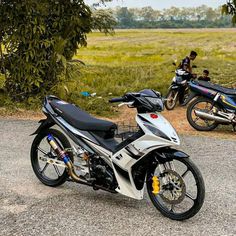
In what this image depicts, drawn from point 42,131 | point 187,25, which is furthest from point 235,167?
point 187,25

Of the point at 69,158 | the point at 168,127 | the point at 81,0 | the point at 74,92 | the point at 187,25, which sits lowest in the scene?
the point at 187,25

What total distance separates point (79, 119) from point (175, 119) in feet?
18.1

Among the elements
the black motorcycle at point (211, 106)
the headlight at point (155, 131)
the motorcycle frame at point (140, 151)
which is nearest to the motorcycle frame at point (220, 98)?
the black motorcycle at point (211, 106)

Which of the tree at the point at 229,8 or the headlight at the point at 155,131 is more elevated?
the tree at the point at 229,8

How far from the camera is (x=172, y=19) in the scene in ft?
393

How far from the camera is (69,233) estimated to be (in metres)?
4.08

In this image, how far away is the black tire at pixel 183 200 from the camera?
4.18m

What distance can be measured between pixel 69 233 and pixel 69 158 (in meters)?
1.06

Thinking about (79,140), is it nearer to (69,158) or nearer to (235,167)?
(69,158)

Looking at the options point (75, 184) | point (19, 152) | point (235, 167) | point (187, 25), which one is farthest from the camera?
point (187, 25)

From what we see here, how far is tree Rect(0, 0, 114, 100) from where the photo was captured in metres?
9.66

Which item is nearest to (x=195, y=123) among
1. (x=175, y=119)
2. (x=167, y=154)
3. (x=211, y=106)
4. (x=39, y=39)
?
(x=211, y=106)

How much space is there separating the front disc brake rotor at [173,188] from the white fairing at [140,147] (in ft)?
0.86

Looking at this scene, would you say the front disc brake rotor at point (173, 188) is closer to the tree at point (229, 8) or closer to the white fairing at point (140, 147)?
the white fairing at point (140, 147)
